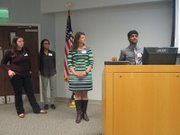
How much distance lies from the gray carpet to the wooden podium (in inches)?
66.3

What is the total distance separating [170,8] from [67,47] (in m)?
2.29

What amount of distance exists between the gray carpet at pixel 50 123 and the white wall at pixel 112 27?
1221mm

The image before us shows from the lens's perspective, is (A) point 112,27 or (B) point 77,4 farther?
(B) point 77,4

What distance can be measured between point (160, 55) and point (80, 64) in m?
2.02

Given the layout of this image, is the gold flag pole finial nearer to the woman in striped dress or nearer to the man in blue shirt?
the woman in striped dress

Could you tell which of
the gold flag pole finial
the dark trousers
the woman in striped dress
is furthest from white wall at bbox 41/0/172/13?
the dark trousers

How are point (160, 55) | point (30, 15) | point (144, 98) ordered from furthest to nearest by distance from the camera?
point (30, 15) < point (160, 55) < point (144, 98)

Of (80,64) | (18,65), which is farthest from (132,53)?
(18,65)

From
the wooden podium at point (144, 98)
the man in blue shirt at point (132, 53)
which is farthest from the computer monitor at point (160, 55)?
the man in blue shirt at point (132, 53)

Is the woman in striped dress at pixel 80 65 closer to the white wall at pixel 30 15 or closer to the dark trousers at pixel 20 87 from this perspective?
the dark trousers at pixel 20 87

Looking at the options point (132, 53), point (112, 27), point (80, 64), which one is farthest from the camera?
point (112, 27)

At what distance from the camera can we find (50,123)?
13.8 ft

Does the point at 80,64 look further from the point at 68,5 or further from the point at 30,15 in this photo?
the point at 30,15

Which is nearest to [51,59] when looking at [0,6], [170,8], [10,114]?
[10,114]
